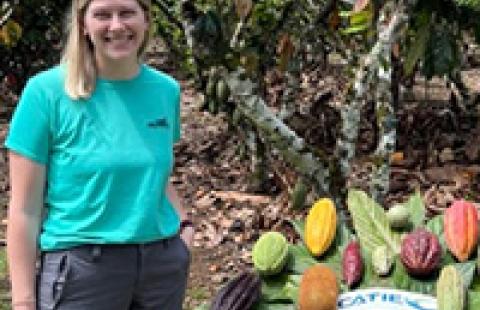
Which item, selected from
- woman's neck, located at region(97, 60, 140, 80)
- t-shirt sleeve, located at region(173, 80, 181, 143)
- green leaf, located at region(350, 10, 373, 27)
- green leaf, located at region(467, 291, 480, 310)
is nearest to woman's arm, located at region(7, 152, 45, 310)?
woman's neck, located at region(97, 60, 140, 80)

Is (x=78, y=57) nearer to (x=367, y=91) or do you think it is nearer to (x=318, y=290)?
(x=318, y=290)

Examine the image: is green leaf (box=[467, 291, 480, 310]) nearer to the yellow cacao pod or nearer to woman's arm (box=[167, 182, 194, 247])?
the yellow cacao pod

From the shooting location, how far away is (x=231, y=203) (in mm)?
5090

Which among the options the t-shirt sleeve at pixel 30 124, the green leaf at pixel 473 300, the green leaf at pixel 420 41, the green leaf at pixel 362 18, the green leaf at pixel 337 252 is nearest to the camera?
the t-shirt sleeve at pixel 30 124

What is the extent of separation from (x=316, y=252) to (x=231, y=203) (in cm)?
280

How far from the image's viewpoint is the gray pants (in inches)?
73.9

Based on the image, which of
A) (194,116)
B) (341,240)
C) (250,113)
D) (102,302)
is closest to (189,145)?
(194,116)

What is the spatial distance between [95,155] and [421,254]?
817 millimetres

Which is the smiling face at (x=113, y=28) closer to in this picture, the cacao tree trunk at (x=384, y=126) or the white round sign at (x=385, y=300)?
the white round sign at (x=385, y=300)

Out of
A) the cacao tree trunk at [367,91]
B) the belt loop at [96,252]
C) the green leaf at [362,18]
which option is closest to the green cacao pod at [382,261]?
the belt loop at [96,252]

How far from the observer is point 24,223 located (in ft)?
6.01

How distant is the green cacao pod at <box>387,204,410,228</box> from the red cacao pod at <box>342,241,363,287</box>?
0.19m

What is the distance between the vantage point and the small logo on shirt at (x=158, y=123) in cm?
195

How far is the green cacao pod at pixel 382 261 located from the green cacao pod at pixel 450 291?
0.16 m
